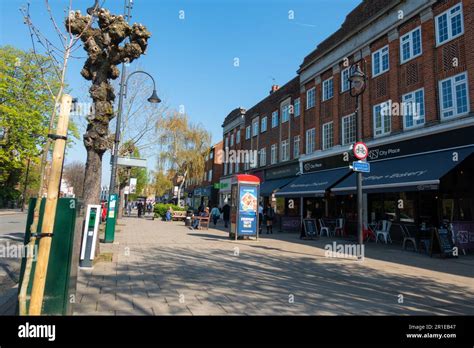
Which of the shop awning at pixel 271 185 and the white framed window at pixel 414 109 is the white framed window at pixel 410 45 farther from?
the shop awning at pixel 271 185

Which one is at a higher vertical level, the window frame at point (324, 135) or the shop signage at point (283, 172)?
the window frame at point (324, 135)

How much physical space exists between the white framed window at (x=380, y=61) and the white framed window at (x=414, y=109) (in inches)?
93.4

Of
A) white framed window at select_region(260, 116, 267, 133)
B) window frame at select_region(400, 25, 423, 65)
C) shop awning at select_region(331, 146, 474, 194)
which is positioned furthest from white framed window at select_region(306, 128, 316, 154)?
window frame at select_region(400, 25, 423, 65)

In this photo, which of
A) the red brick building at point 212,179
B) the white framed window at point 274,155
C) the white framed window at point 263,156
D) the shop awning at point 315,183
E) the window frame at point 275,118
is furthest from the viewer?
the red brick building at point 212,179

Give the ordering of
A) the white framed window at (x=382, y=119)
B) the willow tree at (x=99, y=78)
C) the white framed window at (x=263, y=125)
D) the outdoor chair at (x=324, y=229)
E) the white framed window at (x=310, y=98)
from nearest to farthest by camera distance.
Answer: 1. the willow tree at (x=99, y=78)
2. the white framed window at (x=382, y=119)
3. the outdoor chair at (x=324, y=229)
4. the white framed window at (x=310, y=98)
5. the white framed window at (x=263, y=125)

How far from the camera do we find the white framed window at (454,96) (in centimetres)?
1311

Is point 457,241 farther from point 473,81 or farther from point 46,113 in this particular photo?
point 46,113

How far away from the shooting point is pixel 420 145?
47.9 feet

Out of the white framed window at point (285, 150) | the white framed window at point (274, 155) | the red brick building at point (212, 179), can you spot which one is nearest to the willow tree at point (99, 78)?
the white framed window at point (285, 150)

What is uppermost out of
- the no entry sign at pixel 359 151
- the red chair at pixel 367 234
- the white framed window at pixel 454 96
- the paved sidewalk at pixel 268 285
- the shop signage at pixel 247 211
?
the white framed window at pixel 454 96

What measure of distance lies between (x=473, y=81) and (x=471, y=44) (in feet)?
5.11

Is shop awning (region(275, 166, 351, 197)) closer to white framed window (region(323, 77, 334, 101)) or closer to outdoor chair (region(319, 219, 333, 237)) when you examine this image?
outdoor chair (region(319, 219, 333, 237))
